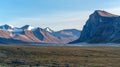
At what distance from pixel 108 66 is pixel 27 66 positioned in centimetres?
2504

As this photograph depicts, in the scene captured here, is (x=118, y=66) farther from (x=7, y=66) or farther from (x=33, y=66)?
(x=7, y=66)

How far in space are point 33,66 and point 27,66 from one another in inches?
74.4

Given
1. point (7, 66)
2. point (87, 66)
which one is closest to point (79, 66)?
point (87, 66)

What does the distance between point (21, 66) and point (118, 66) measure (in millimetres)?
29780

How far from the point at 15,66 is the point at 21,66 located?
199cm

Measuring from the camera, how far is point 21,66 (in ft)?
316

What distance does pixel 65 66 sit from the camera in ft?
319

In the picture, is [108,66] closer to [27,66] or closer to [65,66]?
[65,66]

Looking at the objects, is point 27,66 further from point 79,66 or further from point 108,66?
point 108,66

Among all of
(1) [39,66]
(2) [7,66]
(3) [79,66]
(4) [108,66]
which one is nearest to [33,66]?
(1) [39,66]

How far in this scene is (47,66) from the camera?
97.1 metres

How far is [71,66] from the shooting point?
97.4 meters

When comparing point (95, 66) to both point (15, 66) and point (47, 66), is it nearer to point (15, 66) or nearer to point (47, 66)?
point (47, 66)

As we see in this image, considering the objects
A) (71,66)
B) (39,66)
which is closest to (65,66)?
(71,66)
